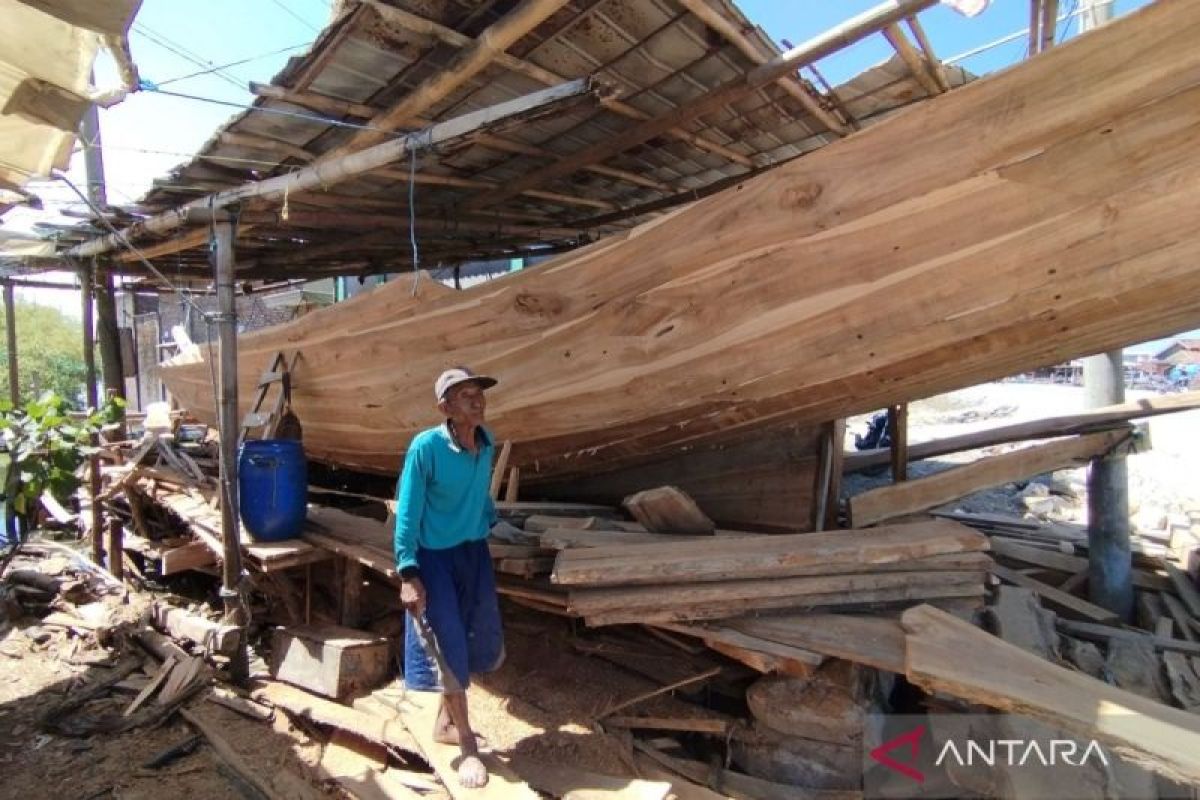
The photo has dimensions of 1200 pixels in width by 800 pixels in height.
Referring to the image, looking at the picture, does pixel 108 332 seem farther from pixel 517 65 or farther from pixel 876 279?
pixel 876 279

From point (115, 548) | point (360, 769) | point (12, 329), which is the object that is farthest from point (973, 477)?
point (12, 329)

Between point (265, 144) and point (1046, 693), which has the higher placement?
point (265, 144)

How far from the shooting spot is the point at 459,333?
342cm

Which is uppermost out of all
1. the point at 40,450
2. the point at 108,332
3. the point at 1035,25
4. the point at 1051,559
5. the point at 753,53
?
the point at 1035,25

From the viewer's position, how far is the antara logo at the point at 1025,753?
7.61 feet

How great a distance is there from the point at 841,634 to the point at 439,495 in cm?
165

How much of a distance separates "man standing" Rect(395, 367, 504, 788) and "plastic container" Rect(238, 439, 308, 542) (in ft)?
5.91

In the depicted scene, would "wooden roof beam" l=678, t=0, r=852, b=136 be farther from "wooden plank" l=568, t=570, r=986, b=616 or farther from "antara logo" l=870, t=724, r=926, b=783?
"antara logo" l=870, t=724, r=926, b=783

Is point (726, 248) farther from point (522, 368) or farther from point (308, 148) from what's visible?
point (308, 148)

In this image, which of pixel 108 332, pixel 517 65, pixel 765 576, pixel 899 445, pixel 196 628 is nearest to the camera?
pixel 765 576

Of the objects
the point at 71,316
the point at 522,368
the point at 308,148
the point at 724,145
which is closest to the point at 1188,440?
the point at 724,145

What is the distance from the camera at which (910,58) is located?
3.16m

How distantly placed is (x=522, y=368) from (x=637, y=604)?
128 centimetres

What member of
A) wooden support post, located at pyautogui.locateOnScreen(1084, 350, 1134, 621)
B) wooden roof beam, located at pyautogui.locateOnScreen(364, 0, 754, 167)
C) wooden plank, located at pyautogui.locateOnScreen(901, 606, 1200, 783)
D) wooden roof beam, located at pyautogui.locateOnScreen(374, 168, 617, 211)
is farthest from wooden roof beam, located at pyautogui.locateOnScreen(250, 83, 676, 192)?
wooden support post, located at pyautogui.locateOnScreen(1084, 350, 1134, 621)
